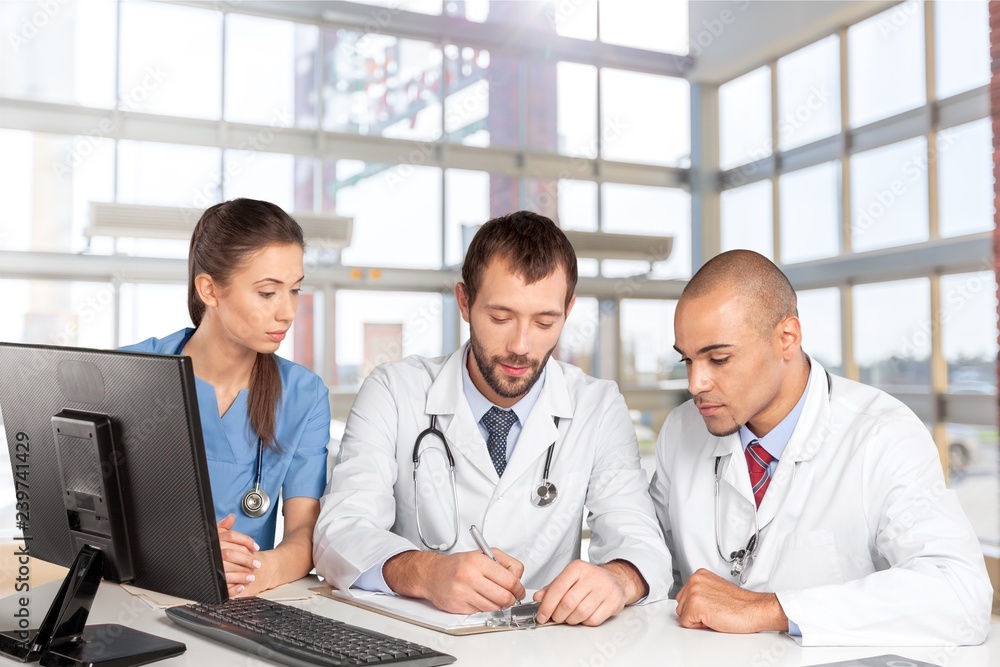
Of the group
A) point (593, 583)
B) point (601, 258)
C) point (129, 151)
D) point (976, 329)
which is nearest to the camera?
point (593, 583)

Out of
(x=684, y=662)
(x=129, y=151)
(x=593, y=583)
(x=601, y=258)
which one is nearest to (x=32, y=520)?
(x=593, y=583)

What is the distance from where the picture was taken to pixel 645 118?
8062mm

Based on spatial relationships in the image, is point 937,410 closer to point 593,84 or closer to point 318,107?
point 593,84

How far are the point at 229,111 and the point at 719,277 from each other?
5.46 m

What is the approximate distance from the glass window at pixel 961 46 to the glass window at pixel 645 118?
2.73 m

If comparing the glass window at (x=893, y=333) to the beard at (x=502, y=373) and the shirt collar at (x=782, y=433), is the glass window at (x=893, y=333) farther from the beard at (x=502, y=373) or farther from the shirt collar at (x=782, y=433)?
the beard at (x=502, y=373)

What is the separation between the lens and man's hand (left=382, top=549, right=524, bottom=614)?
60.9 inches

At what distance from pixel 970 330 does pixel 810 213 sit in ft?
5.64

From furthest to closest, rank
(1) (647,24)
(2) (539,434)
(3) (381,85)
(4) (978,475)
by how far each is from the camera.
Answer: (1) (647,24) < (3) (381,85) < (4) (978,475) < (2) (539,434)

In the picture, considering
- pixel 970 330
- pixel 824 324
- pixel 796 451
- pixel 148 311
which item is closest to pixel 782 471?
pixel 796 451

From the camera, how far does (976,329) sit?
5445 mm

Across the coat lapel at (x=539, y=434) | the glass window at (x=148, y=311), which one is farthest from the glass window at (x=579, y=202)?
the coat lapel at (x=539, y=434)

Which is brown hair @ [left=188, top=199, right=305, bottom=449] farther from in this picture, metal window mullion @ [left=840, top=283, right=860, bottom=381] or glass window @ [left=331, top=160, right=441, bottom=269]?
metal window mullion @ [left=840, top=283, right=860, bottom=381]

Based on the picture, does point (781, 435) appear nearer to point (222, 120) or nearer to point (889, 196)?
point (889, 196)
